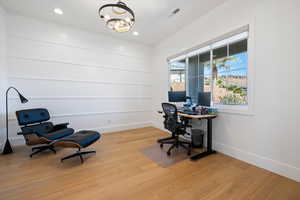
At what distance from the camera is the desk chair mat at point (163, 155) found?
2270 millimetres

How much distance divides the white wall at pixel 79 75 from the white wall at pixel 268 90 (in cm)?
281

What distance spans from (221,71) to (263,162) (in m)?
1.85

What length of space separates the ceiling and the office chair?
7.56ft

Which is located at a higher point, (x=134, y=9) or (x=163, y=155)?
(x=134, y=9)

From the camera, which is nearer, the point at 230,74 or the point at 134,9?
the point at 230,74

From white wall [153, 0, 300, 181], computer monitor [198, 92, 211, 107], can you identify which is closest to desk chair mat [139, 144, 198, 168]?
white wall [153, 0, 300, 181]

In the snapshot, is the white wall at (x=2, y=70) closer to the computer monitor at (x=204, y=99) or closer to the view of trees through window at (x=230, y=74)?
the computer monitor at (x=204, y=99)

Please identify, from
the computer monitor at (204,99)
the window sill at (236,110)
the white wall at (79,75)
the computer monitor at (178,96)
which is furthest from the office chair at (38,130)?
the window sill at (236,110)

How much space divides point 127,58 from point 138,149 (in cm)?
309

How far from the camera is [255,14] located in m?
2.10

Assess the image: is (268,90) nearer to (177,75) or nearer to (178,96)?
(178,96)

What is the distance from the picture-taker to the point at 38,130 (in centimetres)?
257

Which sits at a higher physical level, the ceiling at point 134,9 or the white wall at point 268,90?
the ceiling at point 134,9

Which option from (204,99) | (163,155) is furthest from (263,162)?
(163,155)
